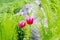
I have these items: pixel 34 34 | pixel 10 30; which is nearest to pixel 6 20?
pixel 10 30

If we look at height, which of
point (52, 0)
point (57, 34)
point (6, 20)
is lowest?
point (57, 34)

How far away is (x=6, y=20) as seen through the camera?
1.17 m

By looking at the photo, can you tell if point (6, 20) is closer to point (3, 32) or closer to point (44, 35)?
point (3, 32)

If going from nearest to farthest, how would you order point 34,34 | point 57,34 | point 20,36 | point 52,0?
point 57,34 → point 52,0 → point 34,34 → point 20,36

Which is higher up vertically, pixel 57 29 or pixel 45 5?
pixel 45 5

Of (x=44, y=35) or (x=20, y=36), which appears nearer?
(x=44, y=35)

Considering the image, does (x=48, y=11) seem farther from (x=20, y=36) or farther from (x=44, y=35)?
(x=20, y=36)

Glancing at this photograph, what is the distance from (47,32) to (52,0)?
0.18 m

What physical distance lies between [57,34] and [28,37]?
0.30 meters

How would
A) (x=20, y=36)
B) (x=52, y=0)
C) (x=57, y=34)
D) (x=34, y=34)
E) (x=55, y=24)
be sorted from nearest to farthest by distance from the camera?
(x=57, y=34) → (x=55, y=24) → (x=52, y=0) → (x=34, y=34) → (x=20, y=36)

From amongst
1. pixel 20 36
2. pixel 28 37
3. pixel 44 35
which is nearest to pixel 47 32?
pixel 44 35

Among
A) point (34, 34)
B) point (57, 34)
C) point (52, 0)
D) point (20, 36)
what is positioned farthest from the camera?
point (20, 36)

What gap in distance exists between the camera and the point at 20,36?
1.77 m

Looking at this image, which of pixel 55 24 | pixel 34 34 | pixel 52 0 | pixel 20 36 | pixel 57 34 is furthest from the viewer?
pixel 20 36
